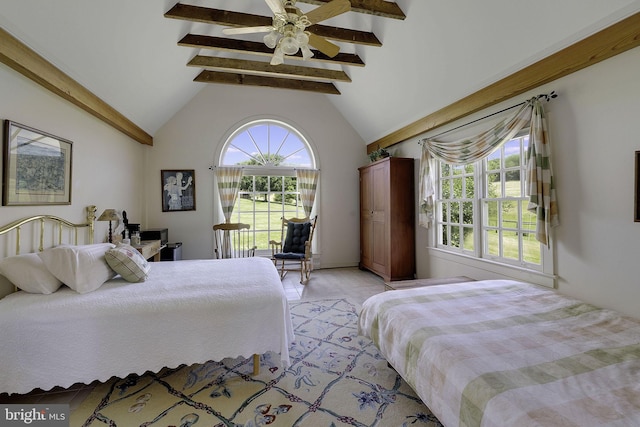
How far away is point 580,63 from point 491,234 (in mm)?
1746

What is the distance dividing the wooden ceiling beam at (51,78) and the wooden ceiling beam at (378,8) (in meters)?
2.27

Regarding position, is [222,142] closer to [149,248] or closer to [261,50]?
[261,50]

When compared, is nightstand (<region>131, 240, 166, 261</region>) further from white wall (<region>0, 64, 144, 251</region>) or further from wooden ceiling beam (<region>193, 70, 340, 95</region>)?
wooden ceiling beam (<region>193, 70, 340, 95</region>)

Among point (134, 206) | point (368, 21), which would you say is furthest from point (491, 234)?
point (134, 206)

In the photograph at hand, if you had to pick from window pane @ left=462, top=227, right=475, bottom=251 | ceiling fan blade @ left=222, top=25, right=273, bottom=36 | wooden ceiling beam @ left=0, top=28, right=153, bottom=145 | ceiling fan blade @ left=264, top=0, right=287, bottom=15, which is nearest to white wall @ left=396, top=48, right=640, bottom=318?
window pane @ left=462, top=227, right=475, bottom=251

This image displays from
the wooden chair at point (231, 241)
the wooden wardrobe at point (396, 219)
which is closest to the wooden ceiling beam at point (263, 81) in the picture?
the wooden wardrobe at point (396, 219)

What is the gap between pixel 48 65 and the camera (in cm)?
230

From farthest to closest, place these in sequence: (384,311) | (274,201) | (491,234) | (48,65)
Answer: (274,201), (491,234), (48,65), (384,311)

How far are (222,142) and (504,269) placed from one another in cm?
466

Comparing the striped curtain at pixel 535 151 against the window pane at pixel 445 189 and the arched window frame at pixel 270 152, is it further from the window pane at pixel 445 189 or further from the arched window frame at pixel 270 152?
the arched window frame at pixel 270 152

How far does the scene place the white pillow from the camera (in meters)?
1.96

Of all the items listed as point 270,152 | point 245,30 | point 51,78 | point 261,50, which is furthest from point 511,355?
point 270,152

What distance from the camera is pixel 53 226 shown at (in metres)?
2.59

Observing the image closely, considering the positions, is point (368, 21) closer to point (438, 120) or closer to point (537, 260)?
point (438, 120)
